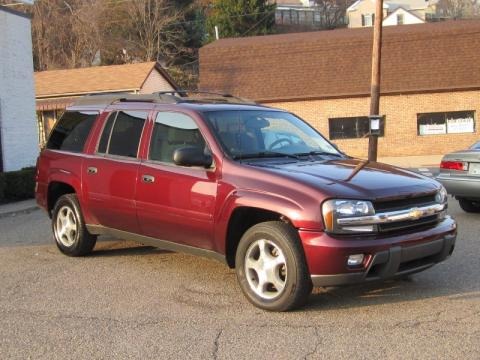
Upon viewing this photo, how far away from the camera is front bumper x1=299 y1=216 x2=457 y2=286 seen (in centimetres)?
489

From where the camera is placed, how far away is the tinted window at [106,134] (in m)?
7.11

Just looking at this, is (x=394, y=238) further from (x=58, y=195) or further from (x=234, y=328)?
(x=58, y=195)

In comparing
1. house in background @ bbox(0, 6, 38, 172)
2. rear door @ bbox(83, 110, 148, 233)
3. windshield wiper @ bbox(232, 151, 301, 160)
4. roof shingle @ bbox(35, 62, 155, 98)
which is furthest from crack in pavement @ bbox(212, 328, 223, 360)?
roof shingle @ bbox(35, 62, 155, 98)

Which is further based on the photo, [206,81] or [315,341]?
[206,81]

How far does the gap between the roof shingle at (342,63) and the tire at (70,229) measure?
2245 cm

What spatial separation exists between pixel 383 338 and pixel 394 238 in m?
0.88

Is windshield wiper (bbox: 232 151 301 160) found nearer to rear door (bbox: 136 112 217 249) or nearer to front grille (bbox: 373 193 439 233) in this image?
rear door (bbox: 136 112 217 249)

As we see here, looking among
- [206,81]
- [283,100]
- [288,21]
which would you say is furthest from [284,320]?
[288,21]

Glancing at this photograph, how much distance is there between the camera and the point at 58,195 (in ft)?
26.4

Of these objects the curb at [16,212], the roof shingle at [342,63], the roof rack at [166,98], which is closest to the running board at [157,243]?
the roof rack at [166,98]

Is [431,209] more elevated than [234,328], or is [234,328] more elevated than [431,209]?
[431,209]

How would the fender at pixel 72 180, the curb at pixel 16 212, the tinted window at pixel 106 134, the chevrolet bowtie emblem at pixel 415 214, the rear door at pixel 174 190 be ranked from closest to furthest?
the chevrolet bowtie emblem at pixel 415 214 < the rear door at pixel 174 190 < the tinted window at pixel 106 134 < the fender at pixel 72 180 < the curb at pixel 16 212

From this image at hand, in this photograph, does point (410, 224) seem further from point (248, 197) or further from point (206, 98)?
point (206, 98)

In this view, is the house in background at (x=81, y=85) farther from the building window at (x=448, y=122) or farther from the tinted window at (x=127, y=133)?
the tinted window at (x=127, y=133)
